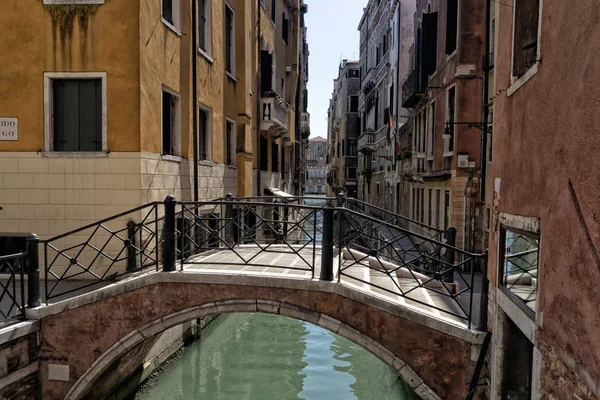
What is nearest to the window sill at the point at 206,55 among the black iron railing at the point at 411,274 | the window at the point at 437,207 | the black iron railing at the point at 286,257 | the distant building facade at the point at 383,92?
the black iron railing at the point at 286,257

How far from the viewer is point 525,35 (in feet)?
16.5

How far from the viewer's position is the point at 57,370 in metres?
6.84

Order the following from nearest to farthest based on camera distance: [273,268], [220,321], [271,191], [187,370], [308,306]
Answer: [308,306] < [273,268] < [187,370] < [220,321] < [271,191]

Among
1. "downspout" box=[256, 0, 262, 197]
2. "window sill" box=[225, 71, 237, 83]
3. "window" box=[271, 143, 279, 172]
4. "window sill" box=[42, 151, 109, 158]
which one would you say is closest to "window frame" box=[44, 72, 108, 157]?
"window sill" box=[42, 151, 109, 158]

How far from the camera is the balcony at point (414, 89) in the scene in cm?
1639

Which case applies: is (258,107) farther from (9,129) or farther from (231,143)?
(9,129)

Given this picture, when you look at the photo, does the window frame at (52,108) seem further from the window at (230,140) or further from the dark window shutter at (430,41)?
the dark window shutter at (430,41)

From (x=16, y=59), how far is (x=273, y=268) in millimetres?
5925

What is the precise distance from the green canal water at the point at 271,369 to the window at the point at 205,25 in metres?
7.10

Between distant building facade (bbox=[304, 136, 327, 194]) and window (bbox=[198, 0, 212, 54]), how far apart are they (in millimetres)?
A: 96682

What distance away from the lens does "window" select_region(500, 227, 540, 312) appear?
4.72m

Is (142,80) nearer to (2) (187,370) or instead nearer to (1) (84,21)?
(1) (84,21)

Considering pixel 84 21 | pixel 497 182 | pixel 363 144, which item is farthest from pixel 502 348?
pixel 363 144

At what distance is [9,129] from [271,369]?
23.2ft
